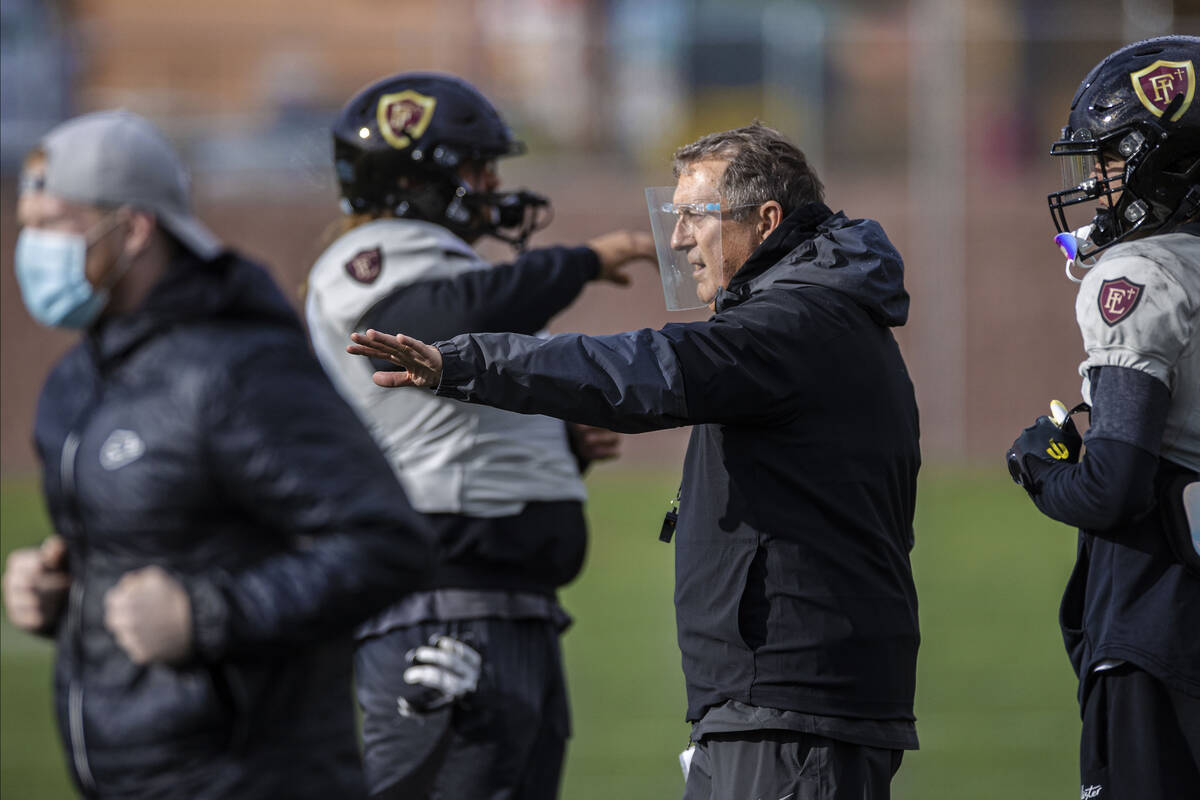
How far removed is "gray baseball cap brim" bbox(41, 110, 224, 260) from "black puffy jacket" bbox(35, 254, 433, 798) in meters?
0.13

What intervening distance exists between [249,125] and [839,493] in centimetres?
1659

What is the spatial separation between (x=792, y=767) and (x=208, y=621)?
1358 millimetres

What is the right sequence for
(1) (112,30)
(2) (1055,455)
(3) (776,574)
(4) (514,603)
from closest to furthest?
(3) (776,574) < (2) (1055,455) < (4) (514,603) < (1) (112,30)

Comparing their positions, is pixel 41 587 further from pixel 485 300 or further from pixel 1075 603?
pixel 1075 603

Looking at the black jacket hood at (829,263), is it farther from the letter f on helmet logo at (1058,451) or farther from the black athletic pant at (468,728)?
the black athletic pant at (468,728)

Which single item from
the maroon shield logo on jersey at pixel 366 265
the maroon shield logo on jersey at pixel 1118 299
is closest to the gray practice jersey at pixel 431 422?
the maroon shield logo on jersey at pixel 366 265

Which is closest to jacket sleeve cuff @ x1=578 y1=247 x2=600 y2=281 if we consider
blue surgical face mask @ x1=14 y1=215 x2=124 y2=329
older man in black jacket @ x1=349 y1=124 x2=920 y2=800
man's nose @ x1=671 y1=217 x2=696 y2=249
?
man's nose @ x1=671 y1=217 x2=696 y2=249

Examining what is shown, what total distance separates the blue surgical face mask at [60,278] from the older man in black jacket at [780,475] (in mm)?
565

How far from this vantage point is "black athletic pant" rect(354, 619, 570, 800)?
429 cm

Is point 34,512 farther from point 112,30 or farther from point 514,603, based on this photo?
point 514,603

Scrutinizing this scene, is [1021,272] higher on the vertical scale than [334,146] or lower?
lower

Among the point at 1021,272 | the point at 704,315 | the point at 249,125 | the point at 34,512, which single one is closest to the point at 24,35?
the point at 249,125

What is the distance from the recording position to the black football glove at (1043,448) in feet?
12.1

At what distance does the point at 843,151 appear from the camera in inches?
753
